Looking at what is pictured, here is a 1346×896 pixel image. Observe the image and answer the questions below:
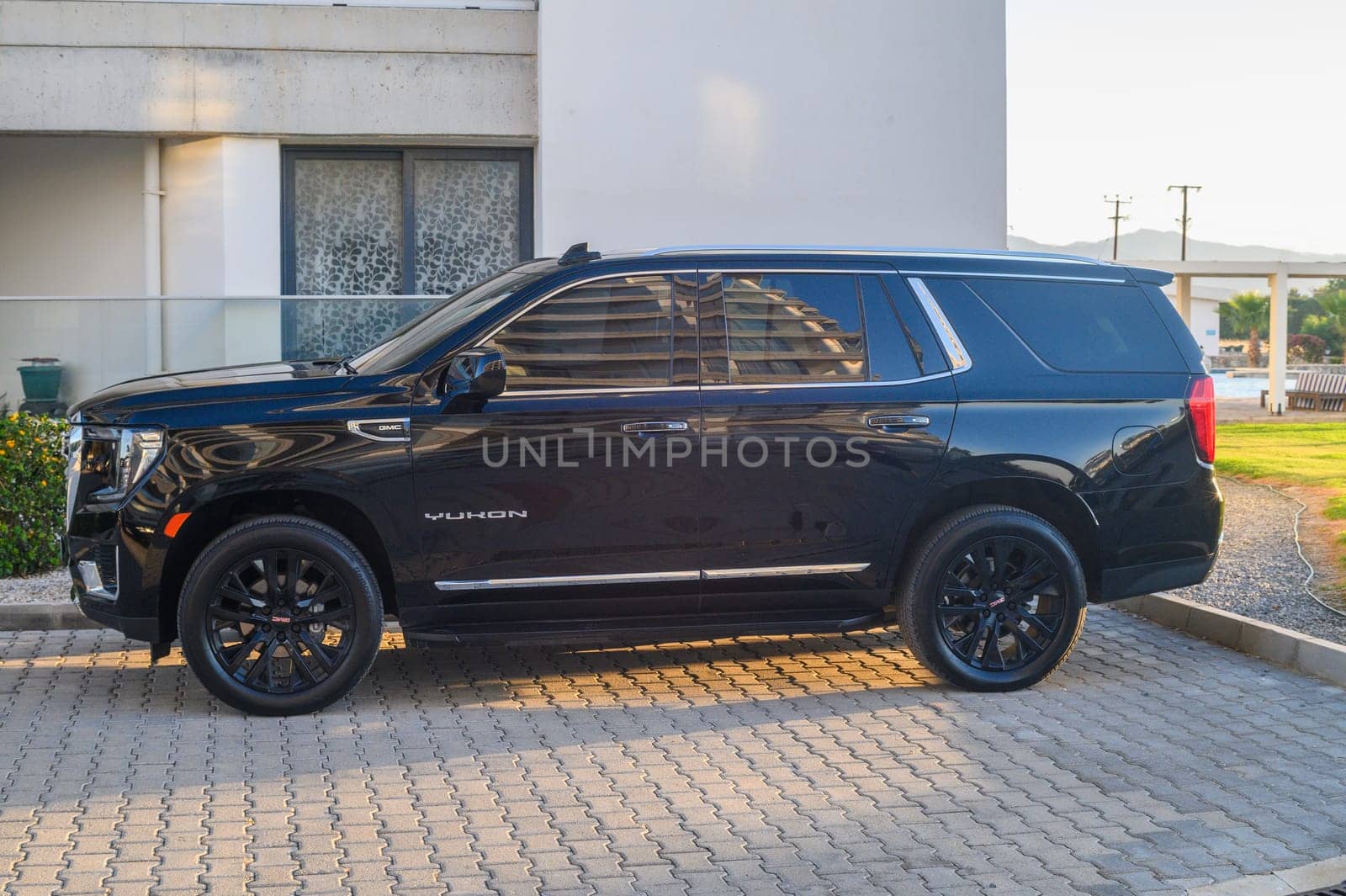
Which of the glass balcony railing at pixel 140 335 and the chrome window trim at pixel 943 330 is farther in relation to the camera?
the glass balcony railing at pixel 140 335

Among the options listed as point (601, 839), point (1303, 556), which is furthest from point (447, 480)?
point (1303, 556)

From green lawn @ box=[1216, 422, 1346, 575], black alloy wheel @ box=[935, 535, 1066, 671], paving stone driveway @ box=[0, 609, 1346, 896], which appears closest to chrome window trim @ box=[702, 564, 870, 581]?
black alloy wheel @ box=[935, 535, 1066, 671]

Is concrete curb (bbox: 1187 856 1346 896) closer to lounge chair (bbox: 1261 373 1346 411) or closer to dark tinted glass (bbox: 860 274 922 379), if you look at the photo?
dark tinted glass (bbox: 860 274 922 379)

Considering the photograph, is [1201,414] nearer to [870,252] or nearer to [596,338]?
[870,252]

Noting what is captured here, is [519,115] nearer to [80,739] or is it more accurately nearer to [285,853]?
[80,739]

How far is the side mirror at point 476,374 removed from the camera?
6.54 meters

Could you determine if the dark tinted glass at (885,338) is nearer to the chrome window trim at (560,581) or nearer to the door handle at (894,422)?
the door handle at (894,422)

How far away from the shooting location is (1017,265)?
7.34 m

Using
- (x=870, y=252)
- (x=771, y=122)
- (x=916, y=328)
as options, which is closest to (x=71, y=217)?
(x=771, y=122)

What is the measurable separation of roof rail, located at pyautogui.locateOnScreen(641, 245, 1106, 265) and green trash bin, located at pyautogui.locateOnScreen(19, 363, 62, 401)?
21.8 ft

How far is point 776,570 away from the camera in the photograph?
6891 millimetres

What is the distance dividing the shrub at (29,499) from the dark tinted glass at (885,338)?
541 cm

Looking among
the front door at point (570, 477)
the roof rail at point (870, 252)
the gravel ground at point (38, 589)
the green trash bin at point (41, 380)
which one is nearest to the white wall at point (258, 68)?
the green trash bin at point (41, 380)

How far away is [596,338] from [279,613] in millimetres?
1870
